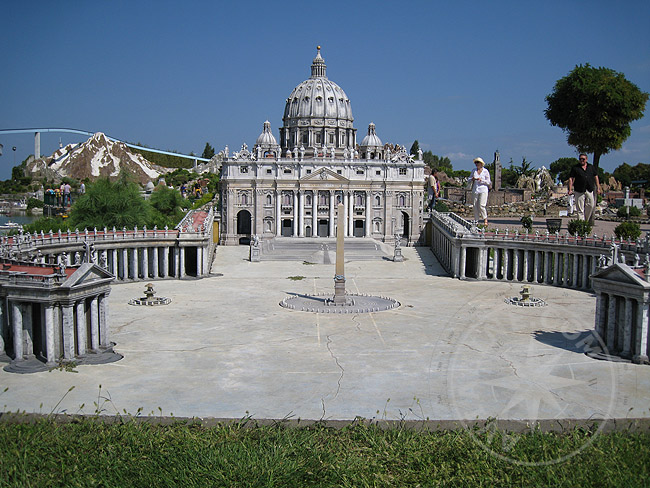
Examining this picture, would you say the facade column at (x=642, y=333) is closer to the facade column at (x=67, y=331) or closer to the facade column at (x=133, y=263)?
the facade column at (x=67, y=331)

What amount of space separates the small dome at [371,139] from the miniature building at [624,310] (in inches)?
4306

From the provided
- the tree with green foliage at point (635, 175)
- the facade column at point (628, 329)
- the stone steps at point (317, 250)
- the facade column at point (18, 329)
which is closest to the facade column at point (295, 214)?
the stone steps at point (317, 250)

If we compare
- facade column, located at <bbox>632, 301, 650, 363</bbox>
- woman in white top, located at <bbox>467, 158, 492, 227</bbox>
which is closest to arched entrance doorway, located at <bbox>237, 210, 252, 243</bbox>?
woman in white top, located at <bbox>467, 158, 492, 227</bbox>

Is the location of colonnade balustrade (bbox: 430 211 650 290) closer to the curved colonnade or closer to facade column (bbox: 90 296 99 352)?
the curved colonnade

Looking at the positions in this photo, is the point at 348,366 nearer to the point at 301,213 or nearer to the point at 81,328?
the point at 81,328

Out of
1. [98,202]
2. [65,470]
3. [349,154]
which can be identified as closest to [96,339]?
[65,470]

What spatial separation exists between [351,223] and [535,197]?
51.8m

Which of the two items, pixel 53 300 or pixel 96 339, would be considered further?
pixel 96 339

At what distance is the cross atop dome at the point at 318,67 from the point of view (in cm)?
14425

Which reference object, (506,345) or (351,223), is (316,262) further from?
(506,345)

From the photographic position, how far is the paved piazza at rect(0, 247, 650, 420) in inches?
1163

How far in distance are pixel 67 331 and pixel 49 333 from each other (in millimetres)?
922

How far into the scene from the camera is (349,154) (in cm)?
12025

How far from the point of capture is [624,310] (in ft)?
121
